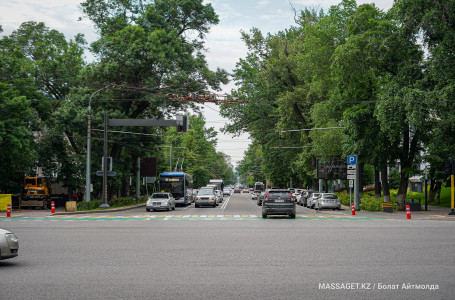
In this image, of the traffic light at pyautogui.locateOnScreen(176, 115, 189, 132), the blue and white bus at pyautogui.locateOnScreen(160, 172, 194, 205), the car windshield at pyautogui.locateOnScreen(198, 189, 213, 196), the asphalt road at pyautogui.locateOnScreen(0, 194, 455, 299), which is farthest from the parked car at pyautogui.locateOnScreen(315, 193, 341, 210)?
the asphalt road at pyautogui.locateOnScreen(0, 194, 455, 299)

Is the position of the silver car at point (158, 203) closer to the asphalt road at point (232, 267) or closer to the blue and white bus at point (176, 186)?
the blue and white bus at point (176, 186)

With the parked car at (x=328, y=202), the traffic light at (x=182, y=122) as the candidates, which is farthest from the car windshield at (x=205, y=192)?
the traffic light at (x=182, y=122)

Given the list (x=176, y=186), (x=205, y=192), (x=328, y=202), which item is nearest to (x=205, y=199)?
(x=205, y=192)

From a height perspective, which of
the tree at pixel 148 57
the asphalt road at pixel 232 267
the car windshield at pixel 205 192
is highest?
the tree at pixel 148 57

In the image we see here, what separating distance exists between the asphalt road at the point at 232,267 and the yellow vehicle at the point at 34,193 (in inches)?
1033

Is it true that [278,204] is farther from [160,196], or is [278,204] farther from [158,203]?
[160,196]

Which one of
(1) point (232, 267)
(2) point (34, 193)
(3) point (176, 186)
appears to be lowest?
(1) point (232, 267)

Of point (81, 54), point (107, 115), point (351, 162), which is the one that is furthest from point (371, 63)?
point (81, 54)

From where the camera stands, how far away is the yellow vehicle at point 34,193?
4150cm

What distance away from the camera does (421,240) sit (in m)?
15.9

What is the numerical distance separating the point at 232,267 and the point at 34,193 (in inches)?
1406

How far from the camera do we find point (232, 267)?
1061 cm

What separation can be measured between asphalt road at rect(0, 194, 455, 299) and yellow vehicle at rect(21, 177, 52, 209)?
26229 mm

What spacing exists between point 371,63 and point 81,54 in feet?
113
